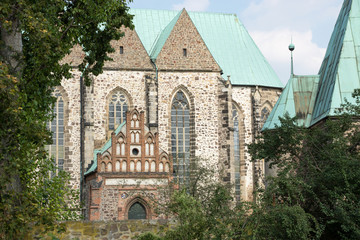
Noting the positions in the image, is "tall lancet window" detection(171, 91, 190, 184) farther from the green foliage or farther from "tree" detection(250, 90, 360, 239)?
the green foliage

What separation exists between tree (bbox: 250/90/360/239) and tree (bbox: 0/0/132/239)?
4874 millimetres

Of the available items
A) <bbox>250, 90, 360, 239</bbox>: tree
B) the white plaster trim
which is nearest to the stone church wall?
the white plaster trim

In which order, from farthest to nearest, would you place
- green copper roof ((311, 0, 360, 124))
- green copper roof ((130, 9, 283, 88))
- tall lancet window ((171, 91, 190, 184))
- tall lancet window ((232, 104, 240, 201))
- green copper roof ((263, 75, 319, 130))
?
green copper roof ((130, 9, 283, 88)) → tall lancet window ((232, 104, 240, 201)) → tall lancet window ((171, 91, 190, 184)) → green copper roof ((263, 75, 319, 130)) → green copper roof ((311, 0, 360, 124))

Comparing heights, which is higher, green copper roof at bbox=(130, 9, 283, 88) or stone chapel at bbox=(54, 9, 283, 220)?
green copper roof at bbox=(130, 9, 283, 88)

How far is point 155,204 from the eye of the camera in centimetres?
3005

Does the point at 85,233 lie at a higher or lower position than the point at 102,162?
lower

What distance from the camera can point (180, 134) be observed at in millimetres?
36781

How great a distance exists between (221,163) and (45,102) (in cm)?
2052

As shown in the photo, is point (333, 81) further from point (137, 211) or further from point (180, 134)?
point (180, 134)

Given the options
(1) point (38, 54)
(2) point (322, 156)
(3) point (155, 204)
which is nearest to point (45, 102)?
(1) point (38, 54)

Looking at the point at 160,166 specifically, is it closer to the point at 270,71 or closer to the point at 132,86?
the point at 132,86

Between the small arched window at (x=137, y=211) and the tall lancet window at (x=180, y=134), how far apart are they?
4.56 m

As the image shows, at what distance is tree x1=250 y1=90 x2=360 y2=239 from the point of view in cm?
1417

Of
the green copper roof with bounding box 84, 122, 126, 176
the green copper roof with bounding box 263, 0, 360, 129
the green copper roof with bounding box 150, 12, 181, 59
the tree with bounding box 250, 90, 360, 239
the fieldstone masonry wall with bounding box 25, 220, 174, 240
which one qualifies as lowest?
the fieldstone masonry wall with bounding box 25, 220, 174, 240
